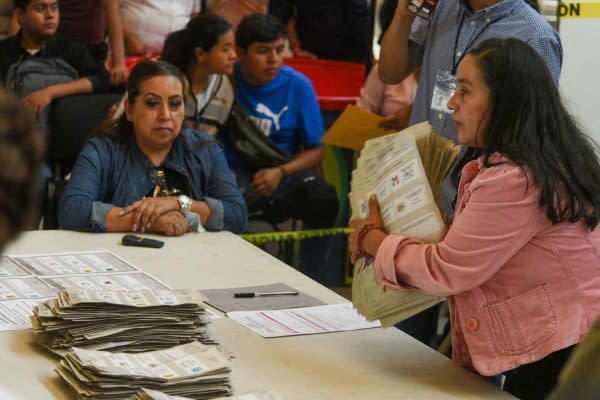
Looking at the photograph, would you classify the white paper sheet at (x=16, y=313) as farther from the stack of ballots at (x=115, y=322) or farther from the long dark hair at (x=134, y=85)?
the long dark hair at (x=134, y=85)

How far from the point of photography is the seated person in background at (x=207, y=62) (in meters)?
4.68

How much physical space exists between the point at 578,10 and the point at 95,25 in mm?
2521

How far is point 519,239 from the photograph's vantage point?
2.08 m

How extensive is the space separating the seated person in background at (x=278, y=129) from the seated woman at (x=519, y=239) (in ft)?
8.67

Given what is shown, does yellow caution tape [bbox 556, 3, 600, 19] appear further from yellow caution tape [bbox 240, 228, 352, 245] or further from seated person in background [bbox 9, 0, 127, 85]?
seated person in background [bbox 9, 0, 127, 85]

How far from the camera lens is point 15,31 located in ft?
15.7

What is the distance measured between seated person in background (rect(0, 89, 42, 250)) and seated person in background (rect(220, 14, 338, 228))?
416 centimetres

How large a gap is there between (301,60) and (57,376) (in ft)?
15.3

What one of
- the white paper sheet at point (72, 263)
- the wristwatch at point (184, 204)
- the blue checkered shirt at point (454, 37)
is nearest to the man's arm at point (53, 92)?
the wristwatch at point (184, 204)

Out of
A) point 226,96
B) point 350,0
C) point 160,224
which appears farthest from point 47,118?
point 350,0

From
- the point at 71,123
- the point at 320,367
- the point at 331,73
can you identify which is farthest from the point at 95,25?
the point at 320,367

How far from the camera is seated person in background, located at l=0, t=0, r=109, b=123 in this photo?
4.59 metres

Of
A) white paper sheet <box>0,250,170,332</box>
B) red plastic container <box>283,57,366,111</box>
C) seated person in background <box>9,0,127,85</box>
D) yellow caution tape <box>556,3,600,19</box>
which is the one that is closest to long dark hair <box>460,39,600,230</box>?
white paper sheet <box>0,250,170,332</box>

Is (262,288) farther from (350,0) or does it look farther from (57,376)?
(350,0)
